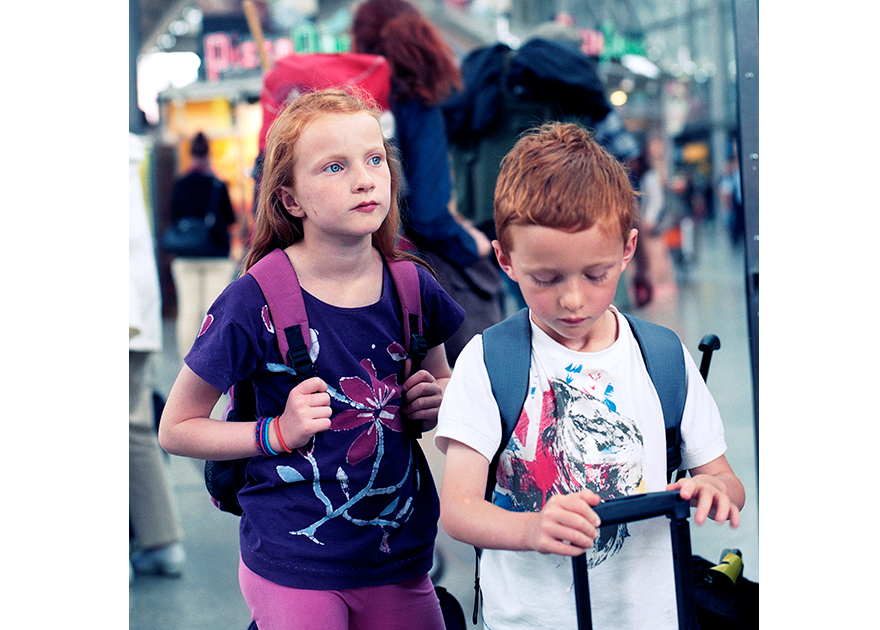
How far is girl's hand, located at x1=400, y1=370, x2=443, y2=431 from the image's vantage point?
1.59m

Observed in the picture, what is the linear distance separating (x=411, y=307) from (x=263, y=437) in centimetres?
38

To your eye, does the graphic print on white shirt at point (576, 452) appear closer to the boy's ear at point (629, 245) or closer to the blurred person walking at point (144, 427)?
the boy's ear at point (629, 245)

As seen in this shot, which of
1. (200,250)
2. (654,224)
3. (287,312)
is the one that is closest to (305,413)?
(287,312)

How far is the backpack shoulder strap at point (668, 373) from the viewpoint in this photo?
1.37 meters

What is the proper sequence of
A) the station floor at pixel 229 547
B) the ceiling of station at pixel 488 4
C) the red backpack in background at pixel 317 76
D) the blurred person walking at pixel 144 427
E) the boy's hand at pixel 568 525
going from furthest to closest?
the ceiling of station at pixel 488 4
the blurred person walking at pixel 144 427
the station floor at pixel 229 547
the red backpack in background at pixel 317 76
the boy's hand at pixel 568 525

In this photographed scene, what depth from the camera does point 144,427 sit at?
3.43m

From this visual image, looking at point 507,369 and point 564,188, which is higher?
point 564,188

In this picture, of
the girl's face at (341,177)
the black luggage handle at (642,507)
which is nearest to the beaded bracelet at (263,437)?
the girl's face at (341,177)

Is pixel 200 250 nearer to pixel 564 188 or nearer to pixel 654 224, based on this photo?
pixel 564 188

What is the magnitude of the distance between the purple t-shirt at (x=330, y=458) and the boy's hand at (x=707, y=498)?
56cm
